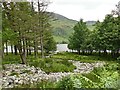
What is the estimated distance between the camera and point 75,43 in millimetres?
30297

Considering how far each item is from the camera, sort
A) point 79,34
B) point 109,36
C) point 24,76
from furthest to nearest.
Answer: point 79,34
point 109,36
point 24,76

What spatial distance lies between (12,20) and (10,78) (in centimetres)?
496

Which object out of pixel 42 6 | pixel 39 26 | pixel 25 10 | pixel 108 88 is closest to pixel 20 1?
pixel 25 10

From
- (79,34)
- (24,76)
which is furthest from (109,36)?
(24,76)

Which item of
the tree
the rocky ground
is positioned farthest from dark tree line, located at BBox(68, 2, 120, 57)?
the rocky ground

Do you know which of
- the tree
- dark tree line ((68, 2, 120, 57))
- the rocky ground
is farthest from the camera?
the tree

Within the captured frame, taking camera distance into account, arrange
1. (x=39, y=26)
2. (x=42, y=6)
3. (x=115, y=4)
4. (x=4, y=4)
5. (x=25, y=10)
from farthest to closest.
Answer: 1. (x=115, y=4)
2. (x=39, y=26)
3. (x=42, y=6)
4. (x=25, y=10)
5. (x=4, y=4)

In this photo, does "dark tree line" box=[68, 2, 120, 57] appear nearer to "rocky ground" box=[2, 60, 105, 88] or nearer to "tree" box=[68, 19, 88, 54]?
"tree" box=[68, 19, 88, 54]

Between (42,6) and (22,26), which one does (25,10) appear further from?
(42,6)

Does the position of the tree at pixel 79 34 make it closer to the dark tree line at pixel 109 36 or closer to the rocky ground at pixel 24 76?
the dark tree line at pixel 109 36

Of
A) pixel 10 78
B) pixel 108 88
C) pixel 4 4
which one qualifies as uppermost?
pixel 4 4

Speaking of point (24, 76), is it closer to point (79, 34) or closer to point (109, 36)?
point (109, 36)

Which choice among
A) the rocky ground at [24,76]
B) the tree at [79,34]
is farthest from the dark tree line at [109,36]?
the rocky ground at [24,76]

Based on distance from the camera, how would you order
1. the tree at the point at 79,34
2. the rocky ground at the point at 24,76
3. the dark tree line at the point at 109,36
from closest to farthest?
the rocky ground at the point at 24,76 < the dark tree line at the point at 109,36 < the tree at the point at 79,34
